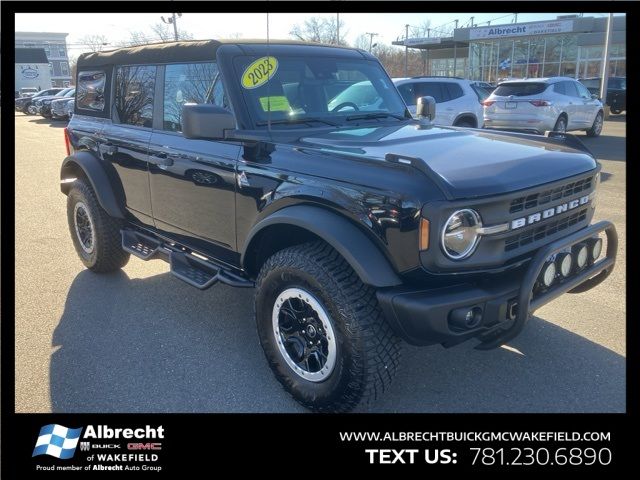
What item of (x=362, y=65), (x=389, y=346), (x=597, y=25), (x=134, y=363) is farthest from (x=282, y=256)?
(x=597, y=25)

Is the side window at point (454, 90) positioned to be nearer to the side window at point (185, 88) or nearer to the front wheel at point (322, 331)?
the side window at point (185, 88)

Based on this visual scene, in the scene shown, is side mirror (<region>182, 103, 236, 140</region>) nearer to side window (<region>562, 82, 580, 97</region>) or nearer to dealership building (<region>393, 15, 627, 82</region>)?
side window (<region>562, 82, 580, 97</region>)

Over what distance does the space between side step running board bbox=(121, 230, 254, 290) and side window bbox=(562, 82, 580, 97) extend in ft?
42.2

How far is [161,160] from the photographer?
13.4ft

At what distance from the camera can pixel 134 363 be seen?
3.66 metres

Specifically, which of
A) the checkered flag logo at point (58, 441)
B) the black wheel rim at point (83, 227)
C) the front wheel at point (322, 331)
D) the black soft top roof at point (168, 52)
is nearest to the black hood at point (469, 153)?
the front wheel at point (322, 331)

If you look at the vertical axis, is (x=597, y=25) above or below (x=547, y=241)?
above

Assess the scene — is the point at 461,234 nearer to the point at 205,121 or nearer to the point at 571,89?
the point at 205,121

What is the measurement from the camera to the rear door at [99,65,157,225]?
4348 millimetres

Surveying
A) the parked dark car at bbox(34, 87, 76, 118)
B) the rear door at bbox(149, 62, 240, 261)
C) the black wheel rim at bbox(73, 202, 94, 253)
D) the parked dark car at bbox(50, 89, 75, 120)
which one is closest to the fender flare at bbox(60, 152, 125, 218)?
the black wheel rim at bbox(73, 202, 94, 253)

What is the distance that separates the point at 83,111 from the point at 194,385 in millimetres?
3317

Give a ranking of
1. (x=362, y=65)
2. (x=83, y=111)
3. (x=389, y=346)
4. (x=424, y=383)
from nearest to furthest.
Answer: (x=389, y=346) → (x=424, y=383) → (x=362, y=65) → (x=83, y=111)

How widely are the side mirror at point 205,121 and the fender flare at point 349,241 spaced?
0.69 meters

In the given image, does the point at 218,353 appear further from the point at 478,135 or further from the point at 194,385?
the point at 478,135
